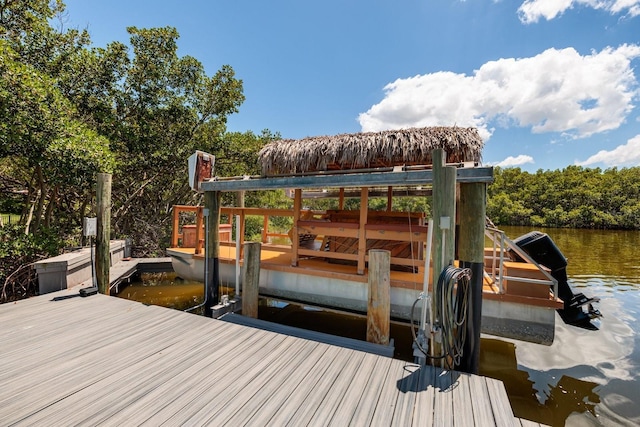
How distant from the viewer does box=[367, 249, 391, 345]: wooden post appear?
366cm

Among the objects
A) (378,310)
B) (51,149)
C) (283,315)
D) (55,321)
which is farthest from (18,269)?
(378,310)

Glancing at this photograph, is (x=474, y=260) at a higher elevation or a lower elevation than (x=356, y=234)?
lower

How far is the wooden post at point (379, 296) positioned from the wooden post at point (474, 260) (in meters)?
0.92

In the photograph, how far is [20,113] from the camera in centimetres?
556

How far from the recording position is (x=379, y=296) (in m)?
3.71

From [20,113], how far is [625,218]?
4322 centimetres

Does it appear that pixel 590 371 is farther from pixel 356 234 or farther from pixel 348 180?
pixel 348 180

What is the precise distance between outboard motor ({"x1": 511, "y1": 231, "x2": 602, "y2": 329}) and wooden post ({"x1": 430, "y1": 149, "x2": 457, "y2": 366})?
2.81 m

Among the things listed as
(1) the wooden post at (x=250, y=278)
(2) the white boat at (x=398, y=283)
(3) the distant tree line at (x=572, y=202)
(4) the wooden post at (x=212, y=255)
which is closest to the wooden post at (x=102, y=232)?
(2) the white boat at (x=398, y=283)

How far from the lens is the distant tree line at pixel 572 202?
2909cm

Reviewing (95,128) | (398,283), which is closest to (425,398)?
(398,283)

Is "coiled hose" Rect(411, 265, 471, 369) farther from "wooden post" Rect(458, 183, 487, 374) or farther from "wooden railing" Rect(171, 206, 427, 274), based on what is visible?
"wooden railing" Rect(171, 206, 427, 274)

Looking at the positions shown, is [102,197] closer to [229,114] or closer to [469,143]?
[469,143]

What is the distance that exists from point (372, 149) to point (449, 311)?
3133mm
